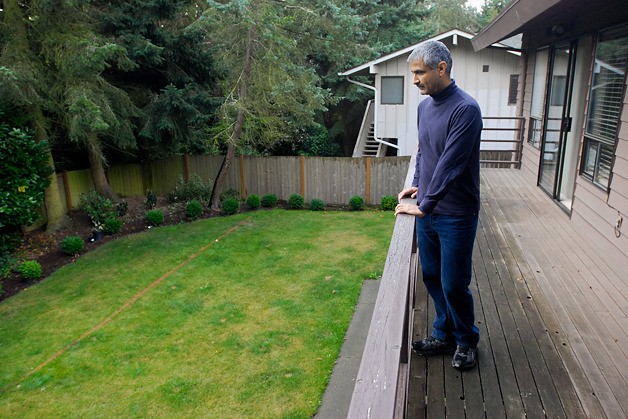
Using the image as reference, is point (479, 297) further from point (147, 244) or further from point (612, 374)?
point (147, 244)

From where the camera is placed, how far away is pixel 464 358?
2.59 metres

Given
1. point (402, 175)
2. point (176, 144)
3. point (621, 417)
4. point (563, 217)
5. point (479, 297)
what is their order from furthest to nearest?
1. point (402, 175)
2. point (176, 144)
3. point (563, 217)
4. point (479, 297)
5. point (621, 417)

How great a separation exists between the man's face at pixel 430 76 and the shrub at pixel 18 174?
25.0 feet

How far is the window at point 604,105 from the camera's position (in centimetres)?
402

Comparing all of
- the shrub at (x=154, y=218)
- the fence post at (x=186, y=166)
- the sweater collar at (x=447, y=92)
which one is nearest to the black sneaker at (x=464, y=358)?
the sweater collar at (x=447, y=92)

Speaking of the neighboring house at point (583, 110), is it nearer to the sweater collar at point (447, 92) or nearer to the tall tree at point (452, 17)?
the sweater collar at point (447, 92)

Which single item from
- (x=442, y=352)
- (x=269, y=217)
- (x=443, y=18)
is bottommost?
(x=269, y=217)

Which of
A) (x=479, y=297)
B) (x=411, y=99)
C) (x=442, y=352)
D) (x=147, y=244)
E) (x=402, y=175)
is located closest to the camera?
(x=442, y=352)

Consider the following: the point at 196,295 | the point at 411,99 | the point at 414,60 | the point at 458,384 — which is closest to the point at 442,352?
the point at 458,384

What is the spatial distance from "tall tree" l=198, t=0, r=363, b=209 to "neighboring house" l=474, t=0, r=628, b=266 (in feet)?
19.4

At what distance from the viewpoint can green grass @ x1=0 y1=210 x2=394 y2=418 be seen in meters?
4.95

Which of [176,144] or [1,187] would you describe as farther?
[176,144]

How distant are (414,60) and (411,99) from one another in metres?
13.5

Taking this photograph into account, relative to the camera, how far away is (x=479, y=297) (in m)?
3.49
